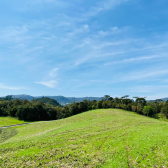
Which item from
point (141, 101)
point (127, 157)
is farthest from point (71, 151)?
point (141, 101)

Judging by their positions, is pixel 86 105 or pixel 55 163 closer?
pixel 55 163

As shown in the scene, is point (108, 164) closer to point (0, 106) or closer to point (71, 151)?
point (71, 151)

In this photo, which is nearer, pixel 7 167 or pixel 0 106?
pixel 7 167

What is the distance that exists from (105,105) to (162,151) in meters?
108

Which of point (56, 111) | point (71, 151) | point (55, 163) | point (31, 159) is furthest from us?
point (56, 111)

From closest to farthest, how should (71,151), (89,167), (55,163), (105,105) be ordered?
(89,167), (55,163), (71,151), (105,105)

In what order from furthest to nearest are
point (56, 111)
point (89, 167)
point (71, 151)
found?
1. point (56, 111)
2. point (71, 151)
3. point (89, 167)

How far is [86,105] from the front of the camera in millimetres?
126062

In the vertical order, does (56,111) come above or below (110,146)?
below

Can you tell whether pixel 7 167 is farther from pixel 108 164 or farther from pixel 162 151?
pixel 162 151

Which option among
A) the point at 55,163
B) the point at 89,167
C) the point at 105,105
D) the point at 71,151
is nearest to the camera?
the point at 89,167

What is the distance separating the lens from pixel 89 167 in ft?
38.4

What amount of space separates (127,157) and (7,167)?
1316 cm

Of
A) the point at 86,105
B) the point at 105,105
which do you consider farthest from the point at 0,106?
the point at 105,105
